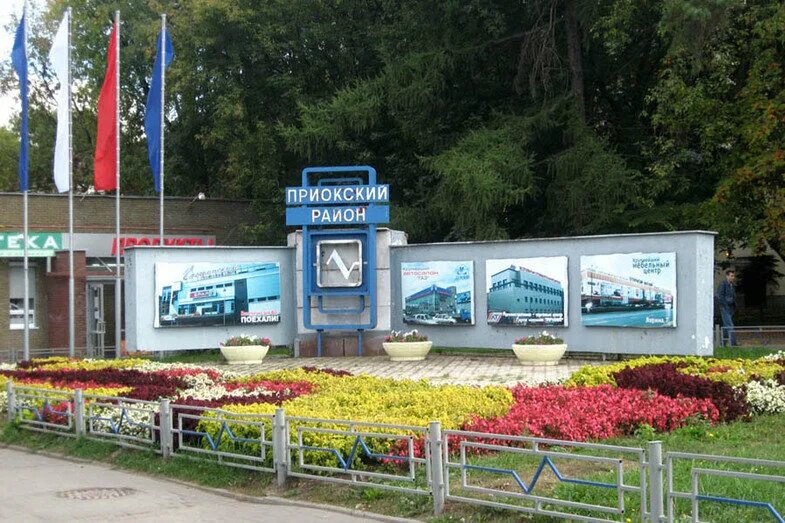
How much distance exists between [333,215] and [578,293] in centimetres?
700

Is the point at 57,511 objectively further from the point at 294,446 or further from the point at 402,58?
the point at 402,58

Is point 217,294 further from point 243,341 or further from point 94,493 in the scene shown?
point 94,493

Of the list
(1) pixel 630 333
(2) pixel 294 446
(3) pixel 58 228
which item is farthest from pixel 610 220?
(2) pixel 294 446

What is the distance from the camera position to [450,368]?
22.7 meters

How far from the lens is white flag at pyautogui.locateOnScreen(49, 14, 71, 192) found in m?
28.1

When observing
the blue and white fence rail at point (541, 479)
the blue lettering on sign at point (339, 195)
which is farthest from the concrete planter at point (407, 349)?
the blue and white fence rail at point (541, 479)

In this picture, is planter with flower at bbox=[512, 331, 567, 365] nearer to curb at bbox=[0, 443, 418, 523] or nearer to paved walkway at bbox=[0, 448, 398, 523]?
curb at bbox=[0, 443, 418, 523]

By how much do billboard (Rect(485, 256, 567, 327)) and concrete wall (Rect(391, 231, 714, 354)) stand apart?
6.5 inches

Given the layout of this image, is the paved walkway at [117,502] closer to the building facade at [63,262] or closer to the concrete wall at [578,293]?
the concrete wall at [578,293]

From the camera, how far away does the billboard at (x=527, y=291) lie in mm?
24094

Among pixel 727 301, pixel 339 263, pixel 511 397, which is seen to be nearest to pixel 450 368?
pixel 339 263

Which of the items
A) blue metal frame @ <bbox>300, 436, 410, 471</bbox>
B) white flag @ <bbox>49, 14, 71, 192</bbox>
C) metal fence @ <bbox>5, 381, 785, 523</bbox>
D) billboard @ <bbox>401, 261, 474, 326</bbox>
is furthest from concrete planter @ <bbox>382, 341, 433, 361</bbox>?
blue metal frame @ <bbox>300, 436, 410, 471</bbox>

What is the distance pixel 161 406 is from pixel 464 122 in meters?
25.2

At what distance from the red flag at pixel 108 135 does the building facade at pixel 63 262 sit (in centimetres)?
519
